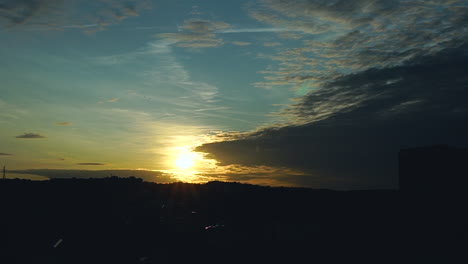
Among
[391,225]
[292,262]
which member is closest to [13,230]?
[292,262]

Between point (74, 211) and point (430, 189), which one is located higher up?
point (430, 189)

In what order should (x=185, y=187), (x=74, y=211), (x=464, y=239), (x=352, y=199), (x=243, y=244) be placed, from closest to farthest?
(x=243, y=244)
(x=464, y=239)
(x=74, y=211)
(x=352, y=199)
(x=185, y=187)

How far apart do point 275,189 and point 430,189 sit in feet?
195

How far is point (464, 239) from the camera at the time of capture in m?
32.4

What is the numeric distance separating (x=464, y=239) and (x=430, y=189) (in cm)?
636

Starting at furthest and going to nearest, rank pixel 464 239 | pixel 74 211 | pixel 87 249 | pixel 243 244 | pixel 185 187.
Result: pixel 185 187 → pixel 74 211 → pixel 464 239 → pixel 87 249 → pixel 243 244

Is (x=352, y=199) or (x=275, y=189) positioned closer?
(x=352, y=199)

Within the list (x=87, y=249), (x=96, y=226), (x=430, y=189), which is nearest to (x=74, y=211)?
(x=96, y=226)

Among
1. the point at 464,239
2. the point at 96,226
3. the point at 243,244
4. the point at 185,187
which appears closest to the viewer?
the point at 243,244

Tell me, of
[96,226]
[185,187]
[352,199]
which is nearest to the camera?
[96,226]

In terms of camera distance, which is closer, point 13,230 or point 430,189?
point 13,230

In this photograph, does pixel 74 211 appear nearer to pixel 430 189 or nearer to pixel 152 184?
pixel 430 189

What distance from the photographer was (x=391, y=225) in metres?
37.9

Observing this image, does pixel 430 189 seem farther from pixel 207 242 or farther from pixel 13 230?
pixel 13 230
